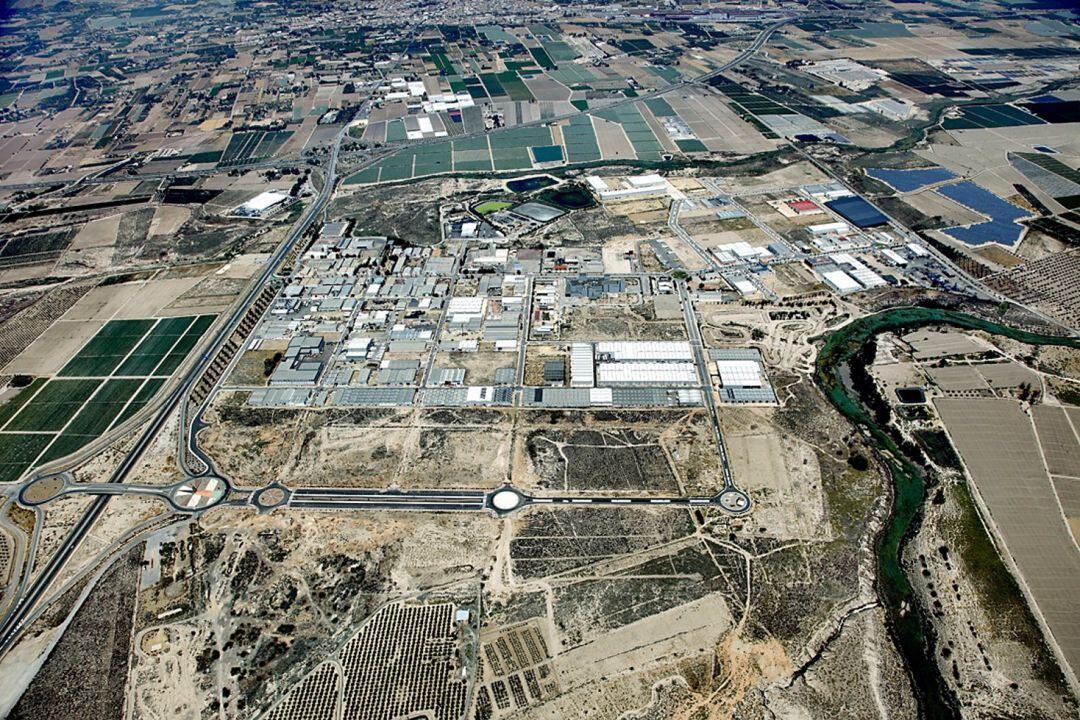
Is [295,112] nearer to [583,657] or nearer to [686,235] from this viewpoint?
[686,235]

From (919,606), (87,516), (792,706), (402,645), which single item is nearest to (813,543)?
(919,606)

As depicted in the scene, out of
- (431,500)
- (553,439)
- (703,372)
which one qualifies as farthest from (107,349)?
(703,372)

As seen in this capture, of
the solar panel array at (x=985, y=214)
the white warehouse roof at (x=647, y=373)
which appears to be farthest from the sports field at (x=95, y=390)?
the solar panel array at (x=985, y=214)

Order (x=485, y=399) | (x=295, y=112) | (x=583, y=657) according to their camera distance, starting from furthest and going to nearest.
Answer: (x=295, y=112), (x=485, y=399), (x=583, y=657)

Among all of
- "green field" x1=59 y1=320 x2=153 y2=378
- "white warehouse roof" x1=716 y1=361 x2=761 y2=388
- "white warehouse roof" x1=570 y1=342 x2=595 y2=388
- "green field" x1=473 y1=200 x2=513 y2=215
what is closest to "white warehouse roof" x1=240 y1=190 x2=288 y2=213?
"green field" x1=59 y1=320 x2=153 y2=378

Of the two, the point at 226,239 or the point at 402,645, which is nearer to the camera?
the point at 402,645

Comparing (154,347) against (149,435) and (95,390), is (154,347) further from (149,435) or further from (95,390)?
(149,435)
